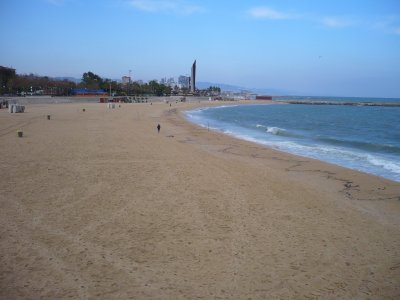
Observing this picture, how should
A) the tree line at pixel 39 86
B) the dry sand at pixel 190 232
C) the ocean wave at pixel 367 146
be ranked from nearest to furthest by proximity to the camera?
the dry sand at pixel 190 232 < the ocean wave at pixel 367 146 < the tree line at pixel 39 86

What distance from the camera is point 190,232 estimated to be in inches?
247

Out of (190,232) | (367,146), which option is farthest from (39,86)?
(190,232)

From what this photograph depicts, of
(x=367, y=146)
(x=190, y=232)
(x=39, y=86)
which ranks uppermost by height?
(x=39, y=86)

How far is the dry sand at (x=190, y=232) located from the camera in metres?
4.58

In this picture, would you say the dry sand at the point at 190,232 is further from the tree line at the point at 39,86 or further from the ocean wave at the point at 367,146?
the tree line at the point at 39,86

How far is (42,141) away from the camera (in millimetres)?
16359

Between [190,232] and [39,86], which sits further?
[39,86]

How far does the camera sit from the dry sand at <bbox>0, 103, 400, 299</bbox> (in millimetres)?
4582

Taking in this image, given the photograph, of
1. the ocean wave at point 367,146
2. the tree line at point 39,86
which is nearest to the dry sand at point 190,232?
the ocean wave at point 367,146

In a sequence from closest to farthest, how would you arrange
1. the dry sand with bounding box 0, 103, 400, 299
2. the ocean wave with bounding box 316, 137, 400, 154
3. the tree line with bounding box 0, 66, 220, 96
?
the dry sand with bounding box 0, 103, 400, 299 → the ocean wave with bounding box 316, 137, 400, 154 → the tree line with bounding box 0, 66, 220, 96

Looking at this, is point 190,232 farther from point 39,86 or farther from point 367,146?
point 39,86

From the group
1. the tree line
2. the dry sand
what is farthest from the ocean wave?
the tree line

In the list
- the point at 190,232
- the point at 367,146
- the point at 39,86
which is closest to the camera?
the point at 190,232

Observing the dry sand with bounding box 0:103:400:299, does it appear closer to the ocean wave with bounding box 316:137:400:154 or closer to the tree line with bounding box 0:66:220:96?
the ocean wave with bounding box 316:137:400:154
